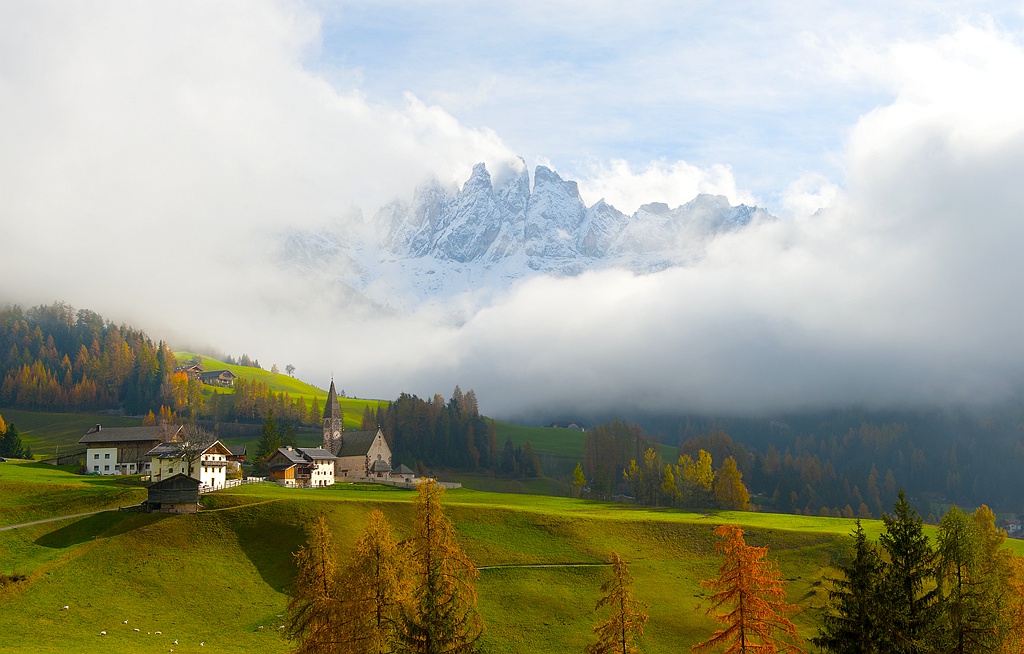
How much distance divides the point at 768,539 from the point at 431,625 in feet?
232

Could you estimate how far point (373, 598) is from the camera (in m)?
42.4

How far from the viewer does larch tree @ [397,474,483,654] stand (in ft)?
125

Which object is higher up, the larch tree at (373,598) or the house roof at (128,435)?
the house roof at (128,435)

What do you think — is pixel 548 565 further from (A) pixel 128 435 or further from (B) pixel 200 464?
(A) pixel 128 435

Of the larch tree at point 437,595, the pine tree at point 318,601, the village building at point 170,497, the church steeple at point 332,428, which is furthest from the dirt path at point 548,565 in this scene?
the church steeple at point 332,428

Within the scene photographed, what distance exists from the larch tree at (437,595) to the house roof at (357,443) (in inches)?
4734

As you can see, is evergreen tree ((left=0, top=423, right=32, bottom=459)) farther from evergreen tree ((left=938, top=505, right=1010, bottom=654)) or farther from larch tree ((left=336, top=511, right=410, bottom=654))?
evergreen tree ((left=938, top=505, right=1010, bottom=654))

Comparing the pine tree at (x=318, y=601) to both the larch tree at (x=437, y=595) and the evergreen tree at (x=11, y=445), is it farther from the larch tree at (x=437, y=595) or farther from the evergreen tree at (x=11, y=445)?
A: the evergreen tree at (x=11, y=445)

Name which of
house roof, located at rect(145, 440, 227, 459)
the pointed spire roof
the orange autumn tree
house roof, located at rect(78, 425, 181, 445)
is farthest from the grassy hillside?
the pointed spire roof

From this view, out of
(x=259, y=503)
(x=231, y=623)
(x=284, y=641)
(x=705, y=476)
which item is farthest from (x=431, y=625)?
(x=705, y=476)

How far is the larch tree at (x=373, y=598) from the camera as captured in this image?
41.2 meters

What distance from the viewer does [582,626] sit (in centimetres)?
7375

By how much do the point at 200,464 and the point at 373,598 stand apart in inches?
3205

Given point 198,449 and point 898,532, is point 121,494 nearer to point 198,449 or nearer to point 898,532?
point 198,449
